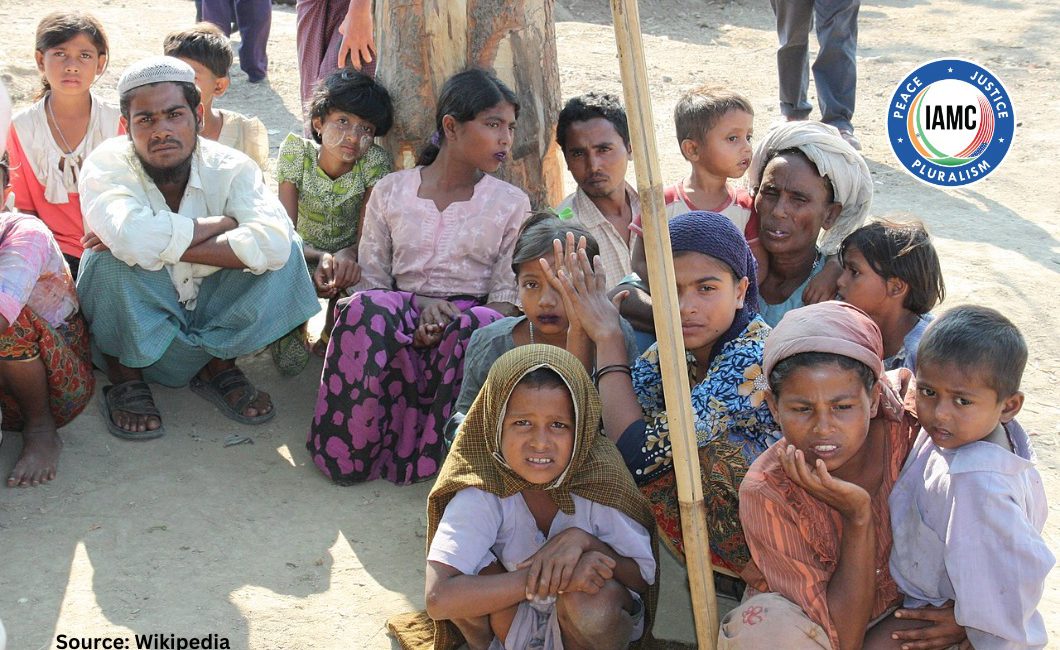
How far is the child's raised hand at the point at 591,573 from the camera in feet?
8.61

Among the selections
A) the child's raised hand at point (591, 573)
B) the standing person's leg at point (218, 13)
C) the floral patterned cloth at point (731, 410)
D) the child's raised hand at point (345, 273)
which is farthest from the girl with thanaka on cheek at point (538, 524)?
the standing person's leg at point (218, 13)

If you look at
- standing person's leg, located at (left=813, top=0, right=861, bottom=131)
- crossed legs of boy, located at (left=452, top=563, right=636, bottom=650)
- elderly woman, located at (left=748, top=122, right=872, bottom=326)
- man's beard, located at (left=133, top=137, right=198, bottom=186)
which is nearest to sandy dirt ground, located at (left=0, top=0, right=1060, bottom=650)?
crossed legs of boy, located at (left=452, top=563, right=636, bottom=650)

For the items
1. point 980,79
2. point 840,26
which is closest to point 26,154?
point 840,26

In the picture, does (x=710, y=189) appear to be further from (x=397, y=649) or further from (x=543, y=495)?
(x=397, y=649)

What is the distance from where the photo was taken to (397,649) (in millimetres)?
2961

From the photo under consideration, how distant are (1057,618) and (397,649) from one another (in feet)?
6.01

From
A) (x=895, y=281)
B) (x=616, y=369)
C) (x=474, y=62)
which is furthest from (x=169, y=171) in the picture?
(x=895, y=281)

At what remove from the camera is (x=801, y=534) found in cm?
253

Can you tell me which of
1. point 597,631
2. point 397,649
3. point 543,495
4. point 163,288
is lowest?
point 397,649

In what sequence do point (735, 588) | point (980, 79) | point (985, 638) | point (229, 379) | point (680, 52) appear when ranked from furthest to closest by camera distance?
1. point (680, 52)
2. point (980, 79)
3. point (229, 379)
4. point (735, 588)
5. point (985, 638)

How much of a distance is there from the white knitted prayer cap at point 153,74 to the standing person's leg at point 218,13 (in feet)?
17.6

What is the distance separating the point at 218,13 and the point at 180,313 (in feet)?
18.8

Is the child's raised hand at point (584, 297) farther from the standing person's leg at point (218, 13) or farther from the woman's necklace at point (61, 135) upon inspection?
the standing person's leg at point (218, 13)

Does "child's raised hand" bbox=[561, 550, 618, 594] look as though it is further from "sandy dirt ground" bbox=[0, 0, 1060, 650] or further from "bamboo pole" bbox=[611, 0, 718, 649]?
"sandy dirt ground" bbox=[0, 0, 1060, 650]
